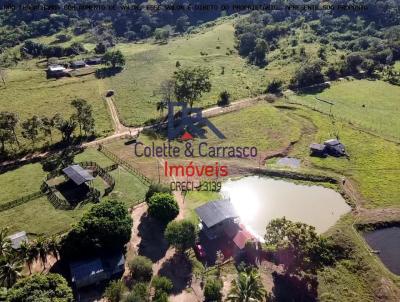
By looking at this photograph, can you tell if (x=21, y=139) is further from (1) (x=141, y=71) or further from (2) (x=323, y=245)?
(2) (x=323, y=245)

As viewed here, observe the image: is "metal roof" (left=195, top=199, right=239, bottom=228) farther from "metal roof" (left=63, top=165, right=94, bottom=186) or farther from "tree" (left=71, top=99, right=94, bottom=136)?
"tree" (left=71, top=99, right=94, bottom=136)

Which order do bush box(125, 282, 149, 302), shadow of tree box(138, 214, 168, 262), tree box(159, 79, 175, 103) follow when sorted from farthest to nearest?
tree box(159, 79, 175, 103) → shadow of tree box(138, 214, 168, 262) → bush box(125, 282, 149, 302)

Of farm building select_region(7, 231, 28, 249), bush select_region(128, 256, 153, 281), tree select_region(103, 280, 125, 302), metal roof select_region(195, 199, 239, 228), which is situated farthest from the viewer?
metal roof select_region(195, 199, 239, 228)

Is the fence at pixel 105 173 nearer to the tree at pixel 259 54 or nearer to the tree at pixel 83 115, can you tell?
the tree at pixel 83 115

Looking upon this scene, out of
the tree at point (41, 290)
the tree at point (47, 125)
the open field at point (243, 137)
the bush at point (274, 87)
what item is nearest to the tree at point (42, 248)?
the tree at point (41, 290)

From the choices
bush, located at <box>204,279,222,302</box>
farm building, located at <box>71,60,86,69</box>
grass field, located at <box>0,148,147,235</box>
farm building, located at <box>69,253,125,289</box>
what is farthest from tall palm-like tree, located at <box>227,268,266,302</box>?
farm building, located at <box>71,60,86,69</box>

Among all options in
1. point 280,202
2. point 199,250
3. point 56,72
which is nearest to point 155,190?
point 199,250
